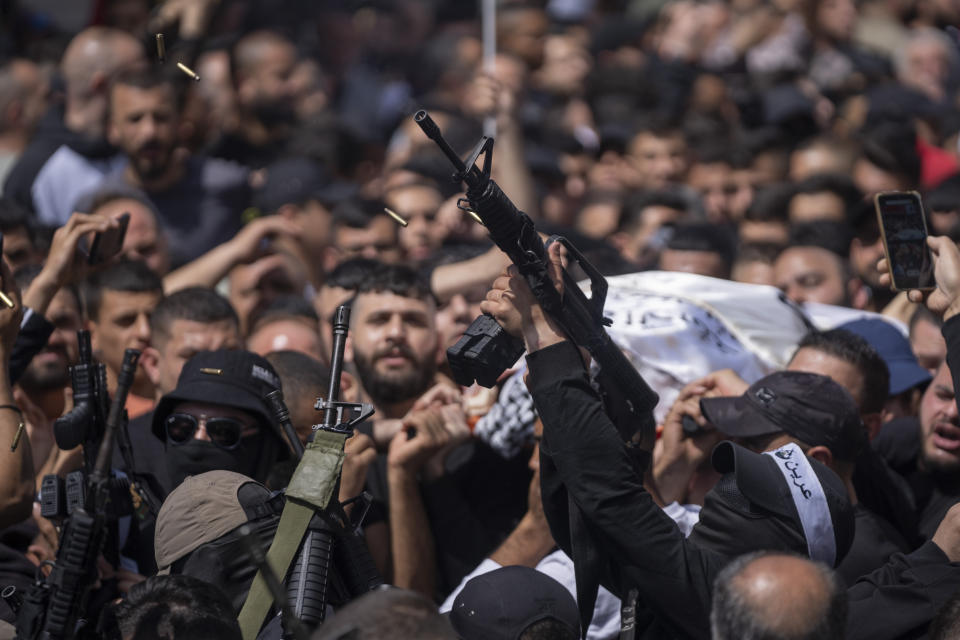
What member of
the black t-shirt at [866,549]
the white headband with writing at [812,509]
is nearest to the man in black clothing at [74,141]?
the black t-shirt at [866,549]

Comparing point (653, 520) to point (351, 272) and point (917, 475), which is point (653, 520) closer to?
point (917, 475)

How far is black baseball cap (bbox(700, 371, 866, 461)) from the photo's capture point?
4.47 meters

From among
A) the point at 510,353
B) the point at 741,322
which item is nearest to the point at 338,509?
the point at 510,353

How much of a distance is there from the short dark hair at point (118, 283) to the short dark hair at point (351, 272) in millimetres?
901

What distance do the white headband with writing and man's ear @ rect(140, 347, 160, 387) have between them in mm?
3306

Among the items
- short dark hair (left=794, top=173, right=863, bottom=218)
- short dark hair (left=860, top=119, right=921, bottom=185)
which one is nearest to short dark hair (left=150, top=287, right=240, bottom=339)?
short dark hair (left=794, top=173, right=863, bottom=218)

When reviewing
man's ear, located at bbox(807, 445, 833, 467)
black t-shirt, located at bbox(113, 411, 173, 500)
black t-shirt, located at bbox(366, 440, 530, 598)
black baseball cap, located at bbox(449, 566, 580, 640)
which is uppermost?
man's ear, located at bbox(807, 445, 833, 467)

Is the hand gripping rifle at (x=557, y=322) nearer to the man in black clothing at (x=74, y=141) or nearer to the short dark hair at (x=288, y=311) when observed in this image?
the short dark hair at (x=288, y=311)

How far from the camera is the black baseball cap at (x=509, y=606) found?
4023 millimetres

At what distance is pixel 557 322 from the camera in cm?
379

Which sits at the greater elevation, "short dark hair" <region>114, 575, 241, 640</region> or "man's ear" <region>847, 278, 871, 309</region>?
"short dark hair" <region>114, 575, 241, 640</region>

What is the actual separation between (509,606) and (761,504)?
2.74 ft

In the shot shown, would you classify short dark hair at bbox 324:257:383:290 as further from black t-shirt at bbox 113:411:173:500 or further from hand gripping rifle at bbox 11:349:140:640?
hand gripping rifle at bbox 11:349:140:640

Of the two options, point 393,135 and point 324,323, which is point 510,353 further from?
point 393,135
